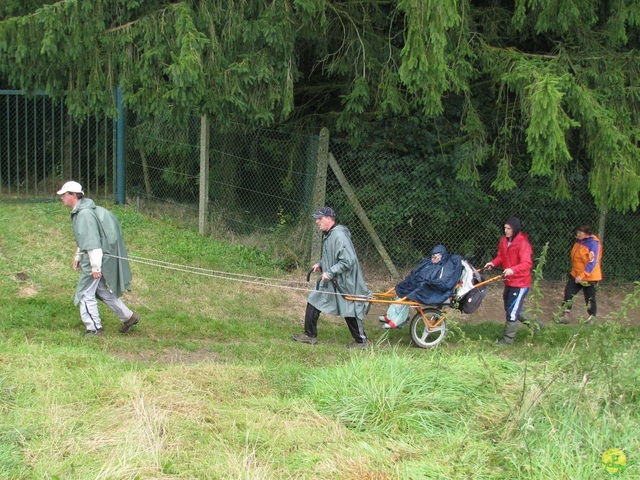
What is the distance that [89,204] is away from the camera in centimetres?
785

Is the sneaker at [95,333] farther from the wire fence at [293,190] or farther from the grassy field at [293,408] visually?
the wire fence at [293,190]

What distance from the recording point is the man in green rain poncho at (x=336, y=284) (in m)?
8.10

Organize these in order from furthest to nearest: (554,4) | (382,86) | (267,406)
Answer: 1. (382,86)
2. (554,4)
3. (267,406)

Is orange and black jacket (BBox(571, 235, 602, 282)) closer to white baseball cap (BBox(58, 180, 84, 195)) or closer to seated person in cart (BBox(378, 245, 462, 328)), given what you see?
seated person in cart (BBox(378, 245, 462, 328))

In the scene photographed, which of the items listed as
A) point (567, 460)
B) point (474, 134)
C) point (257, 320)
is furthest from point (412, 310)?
point (567, 460)

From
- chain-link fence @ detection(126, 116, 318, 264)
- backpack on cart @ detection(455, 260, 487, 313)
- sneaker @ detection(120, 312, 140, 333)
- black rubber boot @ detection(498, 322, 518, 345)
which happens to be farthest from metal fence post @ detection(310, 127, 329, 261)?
sneaker @ detection(120, 312, 140, 333)

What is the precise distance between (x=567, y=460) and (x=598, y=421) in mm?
560

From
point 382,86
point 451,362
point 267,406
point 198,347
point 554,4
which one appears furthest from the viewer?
point 382,86

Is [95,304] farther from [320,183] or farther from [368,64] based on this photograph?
[368,64]

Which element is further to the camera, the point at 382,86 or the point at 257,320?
the point at 382,86

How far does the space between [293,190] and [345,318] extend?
3.49 meters

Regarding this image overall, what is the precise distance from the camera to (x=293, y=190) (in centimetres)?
1138

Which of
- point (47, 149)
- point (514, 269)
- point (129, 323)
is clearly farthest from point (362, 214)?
point (47, 149)

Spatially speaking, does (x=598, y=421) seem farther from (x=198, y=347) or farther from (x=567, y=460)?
(x=198, y=347)
